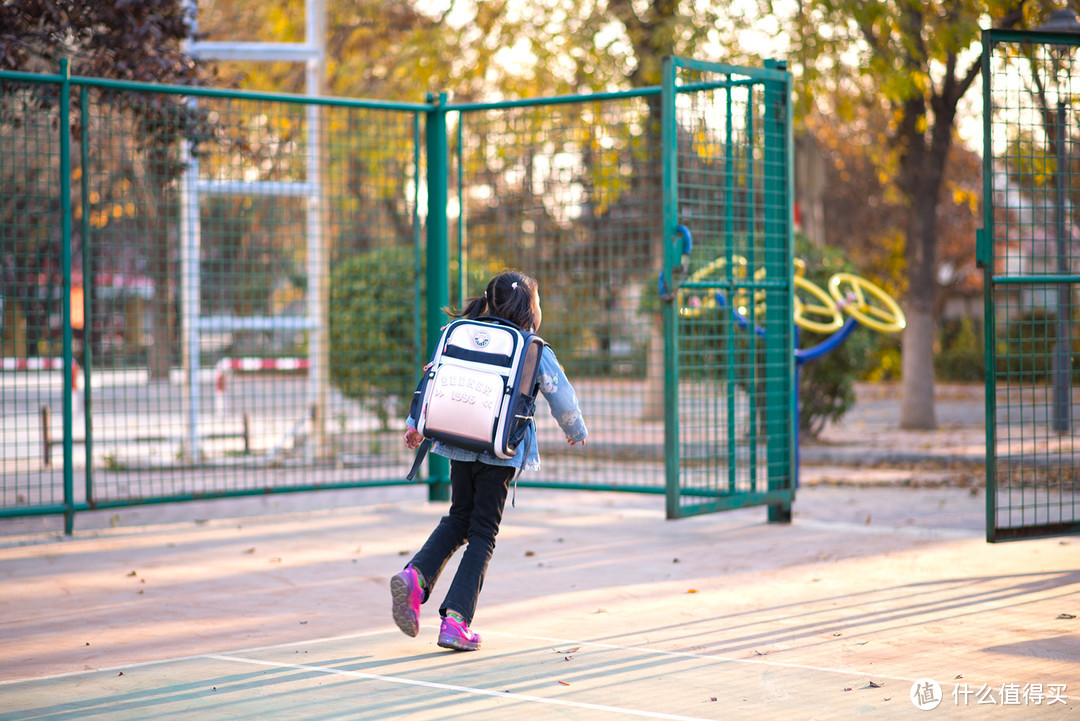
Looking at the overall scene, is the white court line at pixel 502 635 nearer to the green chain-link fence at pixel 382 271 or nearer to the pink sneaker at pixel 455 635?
the pink sneaker at pixel 455 635

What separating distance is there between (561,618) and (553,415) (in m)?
1.15

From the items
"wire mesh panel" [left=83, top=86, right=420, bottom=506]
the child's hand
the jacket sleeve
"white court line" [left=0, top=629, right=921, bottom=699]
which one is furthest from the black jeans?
"wire mesh panel" [left=83, top=86, right=420, bottom=506]

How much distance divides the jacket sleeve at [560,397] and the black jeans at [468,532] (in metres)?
0.31

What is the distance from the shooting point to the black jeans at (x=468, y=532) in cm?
472

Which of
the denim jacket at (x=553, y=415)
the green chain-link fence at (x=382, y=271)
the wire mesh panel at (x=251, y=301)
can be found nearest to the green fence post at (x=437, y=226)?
the green chain-link fence at (x=382, y=271)

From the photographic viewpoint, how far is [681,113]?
7375 mm

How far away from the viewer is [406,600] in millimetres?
4652

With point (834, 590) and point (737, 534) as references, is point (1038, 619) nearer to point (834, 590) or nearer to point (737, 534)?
point (834, 590)

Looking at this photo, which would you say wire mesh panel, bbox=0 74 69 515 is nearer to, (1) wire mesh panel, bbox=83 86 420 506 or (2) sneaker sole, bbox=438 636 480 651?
(1) wire mesh panel, bbox=83 86 420 506

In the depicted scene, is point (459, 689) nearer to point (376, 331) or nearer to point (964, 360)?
point (376, 331)

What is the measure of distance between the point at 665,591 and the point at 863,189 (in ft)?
88.0

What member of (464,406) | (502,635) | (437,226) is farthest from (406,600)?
(437,226)

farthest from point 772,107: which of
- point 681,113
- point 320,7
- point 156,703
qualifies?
point 320,7

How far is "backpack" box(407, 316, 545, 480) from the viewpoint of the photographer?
4574 mm
